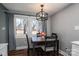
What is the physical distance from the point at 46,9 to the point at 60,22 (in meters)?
0.41

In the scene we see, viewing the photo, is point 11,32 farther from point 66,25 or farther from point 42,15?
point 66,25

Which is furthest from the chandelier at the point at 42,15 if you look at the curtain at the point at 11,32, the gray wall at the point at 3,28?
the gray wall at the point at 3,28

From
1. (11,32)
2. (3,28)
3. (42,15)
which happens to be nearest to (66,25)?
(42,15)

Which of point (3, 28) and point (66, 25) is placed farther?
point (66, 25)

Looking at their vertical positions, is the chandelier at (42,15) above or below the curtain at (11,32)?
above

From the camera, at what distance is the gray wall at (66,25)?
1583 mm

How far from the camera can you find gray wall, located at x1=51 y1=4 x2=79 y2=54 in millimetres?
1583

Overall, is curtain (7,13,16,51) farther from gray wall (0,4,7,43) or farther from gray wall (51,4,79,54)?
gray wall (51,4,79,54)

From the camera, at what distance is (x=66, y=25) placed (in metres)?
1.73

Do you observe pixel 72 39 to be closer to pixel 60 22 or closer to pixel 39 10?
pixel 60 22

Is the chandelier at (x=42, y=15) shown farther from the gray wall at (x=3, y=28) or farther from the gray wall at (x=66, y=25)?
the gray wall at (x=3, y=28)

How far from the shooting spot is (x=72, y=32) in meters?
1.60

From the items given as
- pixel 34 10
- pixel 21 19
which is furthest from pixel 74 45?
pixel 21 19

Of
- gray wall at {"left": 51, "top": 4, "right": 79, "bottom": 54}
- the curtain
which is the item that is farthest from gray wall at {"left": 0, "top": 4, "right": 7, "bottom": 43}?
Result: gray wall at {"left": 51, "top": 4, "right": 79, "bottom": 54}
